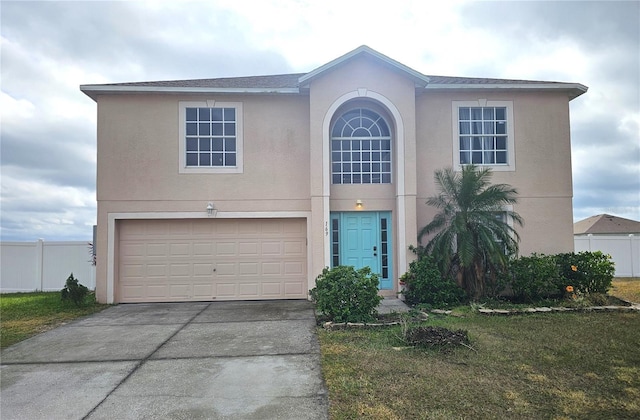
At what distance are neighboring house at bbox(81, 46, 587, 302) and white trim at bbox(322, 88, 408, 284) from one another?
140 mm

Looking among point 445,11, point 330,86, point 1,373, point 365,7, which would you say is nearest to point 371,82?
point 330,86

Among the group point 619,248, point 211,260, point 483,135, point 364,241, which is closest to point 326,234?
point 364,241

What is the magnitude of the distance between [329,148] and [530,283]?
237 inches

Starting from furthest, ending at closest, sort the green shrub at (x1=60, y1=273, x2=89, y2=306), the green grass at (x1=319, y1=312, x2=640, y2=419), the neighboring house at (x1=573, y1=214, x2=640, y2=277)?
the neighboring house at (x1=573, y1=214, x2=640, y2=277), the green shrub at (x1=60, y1=273, x2=89, y2=306), the green grass at (x1=319, y1=312, x2=640, y2=419)

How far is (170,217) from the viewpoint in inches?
419

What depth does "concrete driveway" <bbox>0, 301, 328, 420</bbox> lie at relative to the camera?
425 cm

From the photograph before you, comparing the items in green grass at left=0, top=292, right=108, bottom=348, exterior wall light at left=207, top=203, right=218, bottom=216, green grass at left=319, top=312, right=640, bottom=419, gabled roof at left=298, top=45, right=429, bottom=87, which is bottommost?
green grass at left=0, top=292, right=108, bottom=348

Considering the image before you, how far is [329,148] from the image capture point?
10320 millimetres

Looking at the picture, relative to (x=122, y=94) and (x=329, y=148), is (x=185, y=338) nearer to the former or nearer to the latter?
(x=329, y=148)

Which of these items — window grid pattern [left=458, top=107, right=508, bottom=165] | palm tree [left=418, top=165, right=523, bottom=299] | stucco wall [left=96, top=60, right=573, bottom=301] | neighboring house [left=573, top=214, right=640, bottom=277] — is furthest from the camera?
neighboring house [left=573, top=214, right=640, bottom=277]

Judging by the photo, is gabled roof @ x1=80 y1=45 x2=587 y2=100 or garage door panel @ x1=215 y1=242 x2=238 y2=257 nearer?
gabled roof @ x1=80 y1=45 x2=587 y2=100

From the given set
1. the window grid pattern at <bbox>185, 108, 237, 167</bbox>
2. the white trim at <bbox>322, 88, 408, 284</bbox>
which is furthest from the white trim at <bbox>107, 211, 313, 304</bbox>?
the window grid pattern at <bbox>185, 108, 237, 167</bbox>

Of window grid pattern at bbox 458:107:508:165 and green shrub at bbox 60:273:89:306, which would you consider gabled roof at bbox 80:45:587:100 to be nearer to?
window grid pattern at bbox 458:107:508:165

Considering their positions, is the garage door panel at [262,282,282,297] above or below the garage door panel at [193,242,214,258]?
below
